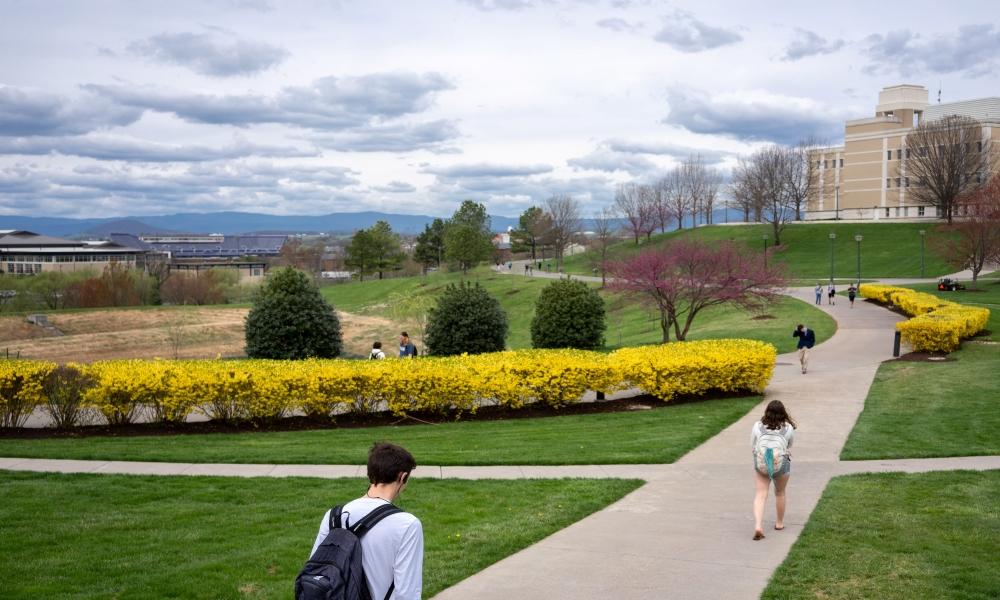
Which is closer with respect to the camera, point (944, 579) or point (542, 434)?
point (944, 579)

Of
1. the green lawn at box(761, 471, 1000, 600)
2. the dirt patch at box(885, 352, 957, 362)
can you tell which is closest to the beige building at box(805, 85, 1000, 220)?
the dirt patch at box(885, 352, 957, 362)

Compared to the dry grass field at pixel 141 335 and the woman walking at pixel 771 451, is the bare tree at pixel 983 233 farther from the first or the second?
the woman walking at pixel 771 451

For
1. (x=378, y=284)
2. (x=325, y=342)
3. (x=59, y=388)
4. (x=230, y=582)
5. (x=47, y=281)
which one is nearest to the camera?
(x=230, y=582)

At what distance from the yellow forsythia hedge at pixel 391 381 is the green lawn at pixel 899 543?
7246 millimetres

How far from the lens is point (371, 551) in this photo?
13.3ft

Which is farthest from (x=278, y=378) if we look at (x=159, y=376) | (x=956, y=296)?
(x=956, y=296)

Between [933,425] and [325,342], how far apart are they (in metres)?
17.7

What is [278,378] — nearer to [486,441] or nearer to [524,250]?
[486,441]

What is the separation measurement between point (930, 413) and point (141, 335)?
4281cm

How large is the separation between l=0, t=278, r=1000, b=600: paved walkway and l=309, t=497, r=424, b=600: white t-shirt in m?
2.93

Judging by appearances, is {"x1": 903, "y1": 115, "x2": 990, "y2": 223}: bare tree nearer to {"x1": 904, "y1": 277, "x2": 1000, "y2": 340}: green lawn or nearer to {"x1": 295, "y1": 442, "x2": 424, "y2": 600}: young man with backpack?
{"x1": 904, "y1": 277, "x2": 1000, "y2": 340}: green lawn

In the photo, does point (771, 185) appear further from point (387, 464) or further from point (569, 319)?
point (387, 464)

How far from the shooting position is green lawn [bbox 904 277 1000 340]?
109 feet

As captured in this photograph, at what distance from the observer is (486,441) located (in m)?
14.0
